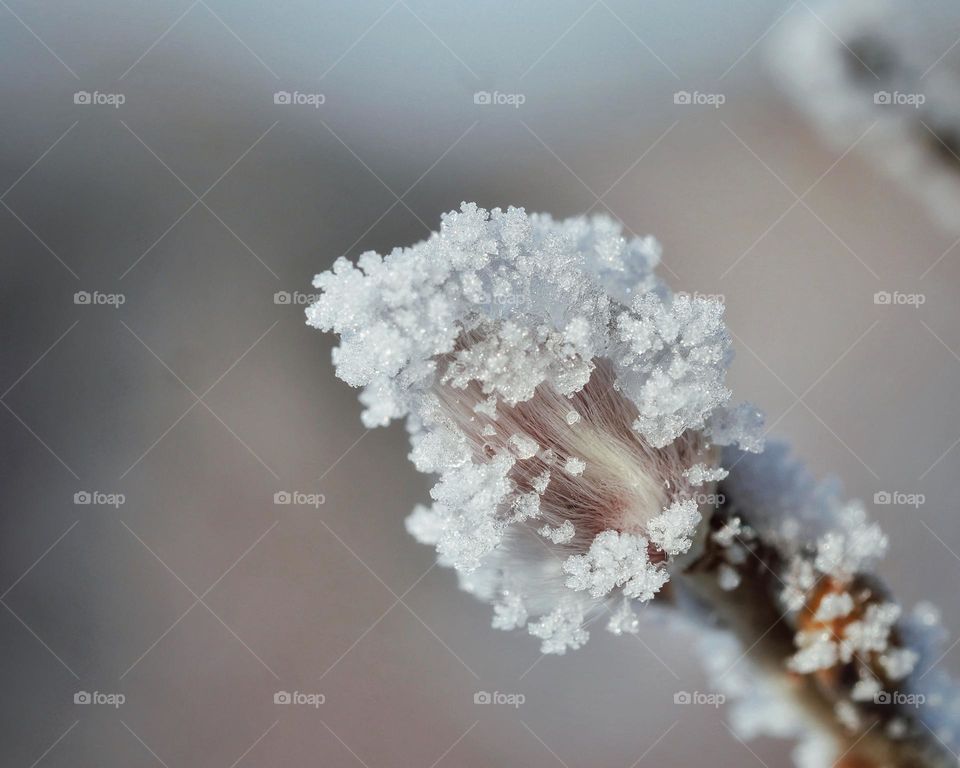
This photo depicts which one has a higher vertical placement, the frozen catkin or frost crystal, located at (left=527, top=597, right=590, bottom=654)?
the frozen catkin

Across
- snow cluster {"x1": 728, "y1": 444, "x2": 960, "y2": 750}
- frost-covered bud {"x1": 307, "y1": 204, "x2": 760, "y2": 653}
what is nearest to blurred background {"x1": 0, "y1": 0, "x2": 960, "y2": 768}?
snow cluster {"x1": 728, "y1": 444, "x2": 960, "y2": 750}

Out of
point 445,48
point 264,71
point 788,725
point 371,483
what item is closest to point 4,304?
point 264,71

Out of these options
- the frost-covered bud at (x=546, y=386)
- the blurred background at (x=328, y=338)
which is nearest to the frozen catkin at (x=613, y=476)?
the frost-covered bud at (x=546, y=386)

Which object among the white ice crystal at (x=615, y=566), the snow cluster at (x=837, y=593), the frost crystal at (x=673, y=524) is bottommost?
the white ice crystal at (x=615, y=566)

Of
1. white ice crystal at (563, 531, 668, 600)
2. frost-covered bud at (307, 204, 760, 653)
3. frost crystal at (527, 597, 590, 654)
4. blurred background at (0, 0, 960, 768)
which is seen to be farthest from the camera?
blurred background at (0, 0, 960, 768)

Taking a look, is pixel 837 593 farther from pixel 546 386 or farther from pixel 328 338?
pixel 328 338

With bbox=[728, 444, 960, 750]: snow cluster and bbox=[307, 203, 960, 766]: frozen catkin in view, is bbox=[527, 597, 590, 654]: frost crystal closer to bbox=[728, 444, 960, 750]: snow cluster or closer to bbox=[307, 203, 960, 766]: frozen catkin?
bbox=[307, 203, 960, 766]: frozen catkin

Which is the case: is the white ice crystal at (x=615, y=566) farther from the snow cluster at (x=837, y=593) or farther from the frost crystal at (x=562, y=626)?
the snow cluster at (x=837, y=593)

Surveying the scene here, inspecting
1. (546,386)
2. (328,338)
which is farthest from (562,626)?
(328,338)

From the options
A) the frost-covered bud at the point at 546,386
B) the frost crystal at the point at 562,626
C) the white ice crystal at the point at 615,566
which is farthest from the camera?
the frost crystal at the point at 562,626
